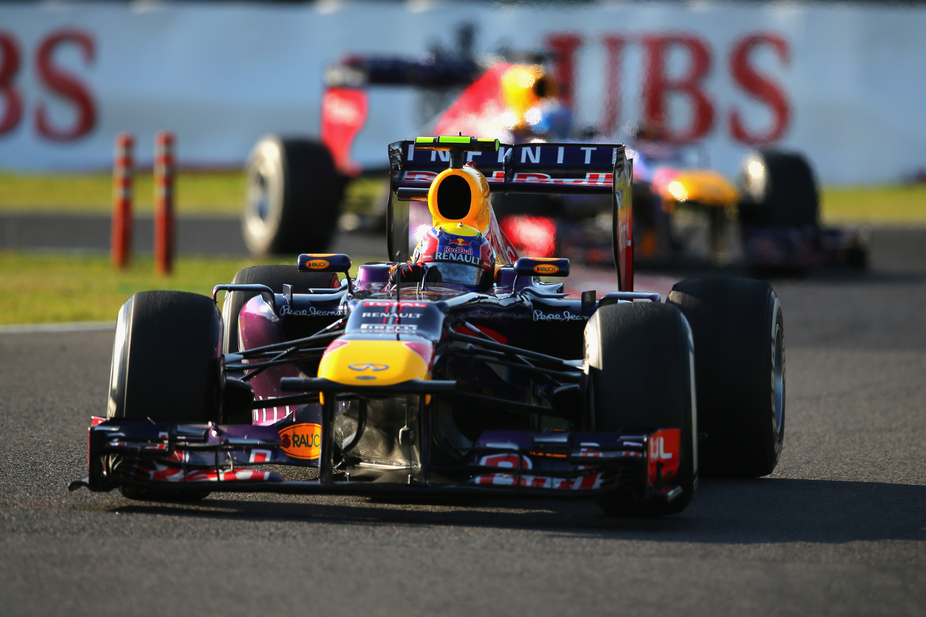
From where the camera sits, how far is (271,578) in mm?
4324

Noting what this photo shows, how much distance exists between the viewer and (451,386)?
504 cm

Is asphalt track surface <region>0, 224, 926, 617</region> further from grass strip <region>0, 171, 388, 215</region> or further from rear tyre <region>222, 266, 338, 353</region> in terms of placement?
grass strip <region>0, 171, 388, 215</region>

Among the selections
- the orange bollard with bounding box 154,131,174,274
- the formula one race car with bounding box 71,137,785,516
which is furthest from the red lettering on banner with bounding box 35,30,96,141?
the formula one race car with bounding box 71,137,785,516

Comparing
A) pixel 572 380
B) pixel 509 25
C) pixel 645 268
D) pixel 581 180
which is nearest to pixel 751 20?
pixel 509 25

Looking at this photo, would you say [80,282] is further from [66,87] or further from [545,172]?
[66,87]

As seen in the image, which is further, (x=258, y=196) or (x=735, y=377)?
(x=258, y=196)

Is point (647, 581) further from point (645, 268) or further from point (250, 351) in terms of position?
point (645, 268)

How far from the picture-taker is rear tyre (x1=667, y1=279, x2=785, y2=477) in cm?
612

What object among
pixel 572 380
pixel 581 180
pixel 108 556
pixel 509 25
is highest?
pixel 509 25

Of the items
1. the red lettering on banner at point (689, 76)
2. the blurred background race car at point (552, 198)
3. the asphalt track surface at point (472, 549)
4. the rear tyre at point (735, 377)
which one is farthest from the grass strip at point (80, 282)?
the red lettering on banner at point (689, 76)

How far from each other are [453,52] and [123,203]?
9.14 m

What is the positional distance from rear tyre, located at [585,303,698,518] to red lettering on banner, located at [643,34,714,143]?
56.2ft

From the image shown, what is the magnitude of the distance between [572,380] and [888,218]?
1669cm

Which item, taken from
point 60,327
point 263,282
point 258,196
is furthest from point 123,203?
point 263,282
